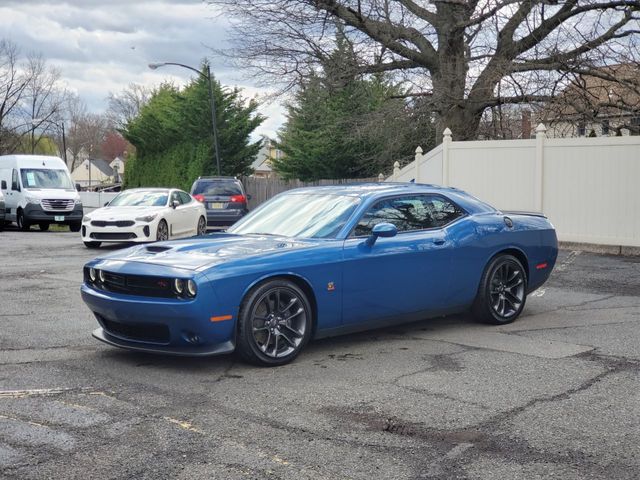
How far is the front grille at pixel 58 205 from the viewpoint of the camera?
23.9 meters

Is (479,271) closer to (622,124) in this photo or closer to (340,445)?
(340,445)

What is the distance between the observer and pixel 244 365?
6246 mm

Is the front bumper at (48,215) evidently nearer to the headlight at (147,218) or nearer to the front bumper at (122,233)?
the front bumper at (122,233)

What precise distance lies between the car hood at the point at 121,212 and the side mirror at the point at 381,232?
1076 centimetres

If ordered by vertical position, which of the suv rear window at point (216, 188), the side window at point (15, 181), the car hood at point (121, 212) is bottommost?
the car hood at point (121, 212)

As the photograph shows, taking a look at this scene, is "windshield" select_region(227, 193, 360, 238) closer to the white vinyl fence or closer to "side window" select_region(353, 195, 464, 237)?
"side window" select_region(353, 195, 464, 237)

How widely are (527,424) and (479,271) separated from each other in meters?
3.11

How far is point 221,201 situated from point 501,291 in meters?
15.8

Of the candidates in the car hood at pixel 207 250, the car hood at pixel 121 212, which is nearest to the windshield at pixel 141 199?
the car hood at pixel 121 212

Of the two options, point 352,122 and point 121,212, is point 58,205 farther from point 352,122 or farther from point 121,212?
point 352,122

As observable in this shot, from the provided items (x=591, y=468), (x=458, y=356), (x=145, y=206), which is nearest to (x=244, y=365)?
(x=458, y=356)

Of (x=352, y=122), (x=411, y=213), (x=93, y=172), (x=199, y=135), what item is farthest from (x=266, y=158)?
(x=93, y=172)

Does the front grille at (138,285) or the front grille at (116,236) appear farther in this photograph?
the front grille at (116,236)

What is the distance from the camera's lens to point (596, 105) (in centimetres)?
2028
